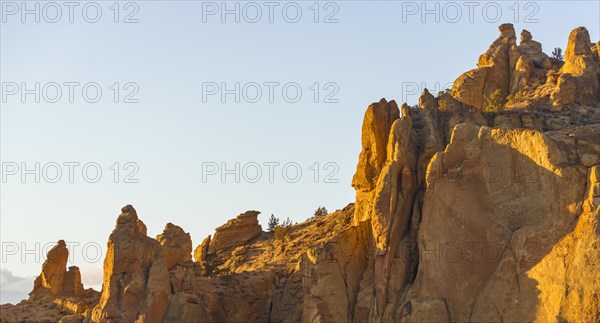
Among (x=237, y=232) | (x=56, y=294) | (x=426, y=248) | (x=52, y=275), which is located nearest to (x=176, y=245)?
(x=56, y=294)

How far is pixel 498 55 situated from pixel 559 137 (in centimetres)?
2552

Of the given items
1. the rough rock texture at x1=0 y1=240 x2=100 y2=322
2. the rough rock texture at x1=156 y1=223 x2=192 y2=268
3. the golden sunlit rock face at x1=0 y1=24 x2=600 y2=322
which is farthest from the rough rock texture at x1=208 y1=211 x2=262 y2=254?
the rough rock texture at x1=0 y1=240 x2=100 y2=322

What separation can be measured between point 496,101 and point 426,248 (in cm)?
2207

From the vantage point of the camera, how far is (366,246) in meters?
55.7

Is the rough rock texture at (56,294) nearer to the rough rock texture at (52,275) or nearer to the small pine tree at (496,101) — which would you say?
the rough rock texture at (52,275)

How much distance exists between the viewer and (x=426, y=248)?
170ft

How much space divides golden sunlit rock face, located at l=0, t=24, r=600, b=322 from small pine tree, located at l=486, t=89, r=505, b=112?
2441mm

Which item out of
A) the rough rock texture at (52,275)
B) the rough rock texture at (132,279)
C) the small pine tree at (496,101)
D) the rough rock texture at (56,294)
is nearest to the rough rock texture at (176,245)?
the rough rock texture at (132,279)

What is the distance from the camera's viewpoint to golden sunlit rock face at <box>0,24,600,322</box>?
49188 millimetres

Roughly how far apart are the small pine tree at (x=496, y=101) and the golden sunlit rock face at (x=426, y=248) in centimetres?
244

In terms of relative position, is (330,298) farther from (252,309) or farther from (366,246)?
(252,309)

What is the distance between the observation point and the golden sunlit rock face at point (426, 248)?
161 feet

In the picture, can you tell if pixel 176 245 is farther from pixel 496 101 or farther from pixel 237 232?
pixel 496 101

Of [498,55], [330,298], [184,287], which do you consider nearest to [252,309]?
[184,287]
